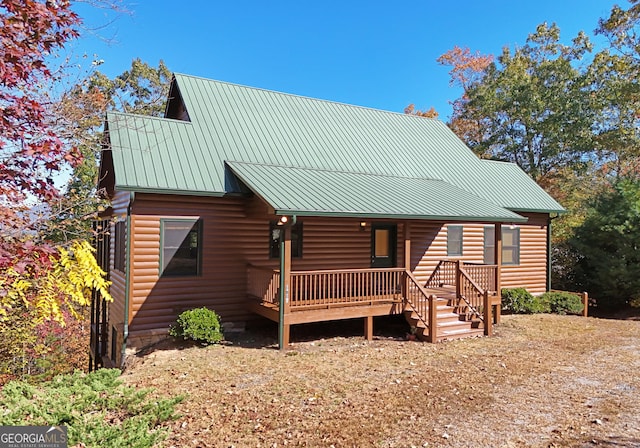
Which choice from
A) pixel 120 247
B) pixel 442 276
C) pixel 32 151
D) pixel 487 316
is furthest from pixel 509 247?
pixel 32 151

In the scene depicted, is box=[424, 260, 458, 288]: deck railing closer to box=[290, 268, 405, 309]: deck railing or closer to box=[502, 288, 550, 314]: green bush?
box=[502, 288, 550, 314]: green bush

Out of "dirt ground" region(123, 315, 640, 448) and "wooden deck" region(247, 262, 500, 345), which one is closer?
"dirt ground" region(123, 315, 640, 448)

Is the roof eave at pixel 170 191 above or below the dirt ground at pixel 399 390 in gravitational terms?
above

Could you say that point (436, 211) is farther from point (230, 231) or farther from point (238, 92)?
point (238, 92)

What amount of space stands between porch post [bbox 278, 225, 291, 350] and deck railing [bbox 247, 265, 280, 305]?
1.38ft

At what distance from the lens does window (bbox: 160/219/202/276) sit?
34.2 feet

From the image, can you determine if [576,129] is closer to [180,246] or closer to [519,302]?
[519,302]

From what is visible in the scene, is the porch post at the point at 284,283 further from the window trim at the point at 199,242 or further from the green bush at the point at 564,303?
the green bush at the point at 564,303

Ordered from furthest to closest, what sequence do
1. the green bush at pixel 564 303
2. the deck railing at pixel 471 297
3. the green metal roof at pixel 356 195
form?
the green bush at pixel 564 303 → the deck railing at pixel 471 297 → the green metal roof at pixel 356 195

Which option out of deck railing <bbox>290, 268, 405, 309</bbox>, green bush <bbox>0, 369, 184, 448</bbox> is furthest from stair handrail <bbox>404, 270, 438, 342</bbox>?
green bush <bbox>0, 369, 184, 448</bbox>

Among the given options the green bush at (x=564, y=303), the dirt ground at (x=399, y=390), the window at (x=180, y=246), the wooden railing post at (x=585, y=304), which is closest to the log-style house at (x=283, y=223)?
the window at (x=180, y=246)

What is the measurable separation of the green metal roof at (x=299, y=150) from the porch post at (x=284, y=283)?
0.87m

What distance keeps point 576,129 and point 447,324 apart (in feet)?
66.7

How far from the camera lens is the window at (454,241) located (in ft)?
48.2
